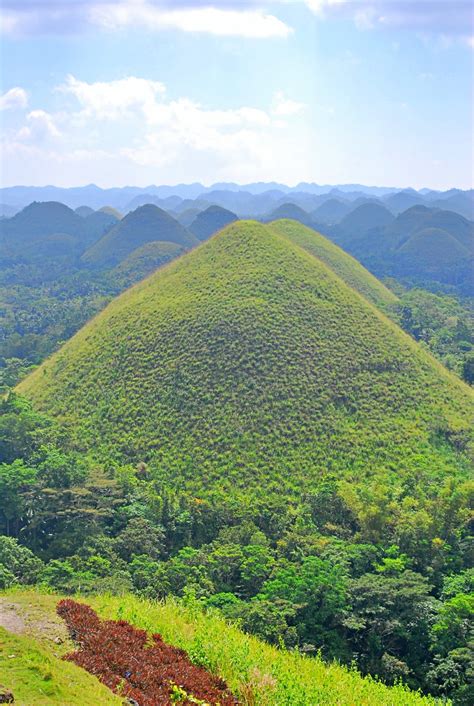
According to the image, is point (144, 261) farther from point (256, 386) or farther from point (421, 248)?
point (256, 386)

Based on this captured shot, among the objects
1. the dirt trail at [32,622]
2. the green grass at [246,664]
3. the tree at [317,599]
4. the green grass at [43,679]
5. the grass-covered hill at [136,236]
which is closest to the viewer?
the green grass at [43,679]

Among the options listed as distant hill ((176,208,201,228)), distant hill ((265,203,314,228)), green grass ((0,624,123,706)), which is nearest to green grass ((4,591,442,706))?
green grass ((0,624,123,706))

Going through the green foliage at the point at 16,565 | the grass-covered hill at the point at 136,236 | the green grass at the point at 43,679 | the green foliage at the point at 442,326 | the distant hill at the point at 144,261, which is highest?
the grass-covered hill at the point at 136,236

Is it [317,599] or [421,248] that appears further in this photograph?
[421,248]

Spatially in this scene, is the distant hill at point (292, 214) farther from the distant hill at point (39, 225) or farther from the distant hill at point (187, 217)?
the distant hill at point (39, 225)

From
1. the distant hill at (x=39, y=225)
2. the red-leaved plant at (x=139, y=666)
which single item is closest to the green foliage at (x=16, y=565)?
the red-leaved plant at (x=139, y=666)

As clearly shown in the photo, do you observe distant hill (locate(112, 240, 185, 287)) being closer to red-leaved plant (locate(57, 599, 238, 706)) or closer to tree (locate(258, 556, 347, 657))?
tree (locate(258, 556, 347, 657))

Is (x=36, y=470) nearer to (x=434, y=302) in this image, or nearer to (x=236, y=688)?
(x=236, y=688)

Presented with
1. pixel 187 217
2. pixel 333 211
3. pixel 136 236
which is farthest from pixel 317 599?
pixel 333 211
